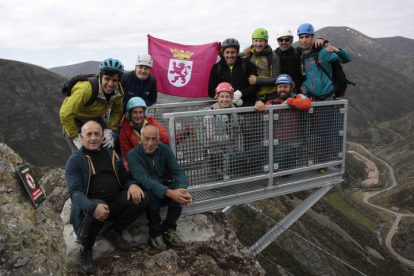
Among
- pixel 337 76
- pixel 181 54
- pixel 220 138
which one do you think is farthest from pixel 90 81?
pixel 337 76

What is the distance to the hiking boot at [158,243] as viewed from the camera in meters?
5.91

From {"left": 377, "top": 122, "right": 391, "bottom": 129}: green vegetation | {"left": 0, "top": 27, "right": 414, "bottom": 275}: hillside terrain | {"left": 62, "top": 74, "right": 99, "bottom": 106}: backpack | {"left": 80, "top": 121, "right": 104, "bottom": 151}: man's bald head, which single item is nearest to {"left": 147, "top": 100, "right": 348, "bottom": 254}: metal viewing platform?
{"left": 80, "top": 121, "right": 104, "bottom": 151}: man's bald head

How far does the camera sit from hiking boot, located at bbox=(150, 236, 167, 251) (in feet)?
19.4

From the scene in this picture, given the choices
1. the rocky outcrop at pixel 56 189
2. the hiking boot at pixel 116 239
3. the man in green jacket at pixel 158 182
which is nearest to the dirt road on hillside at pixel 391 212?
the rocky outcrop at pixel 56 189

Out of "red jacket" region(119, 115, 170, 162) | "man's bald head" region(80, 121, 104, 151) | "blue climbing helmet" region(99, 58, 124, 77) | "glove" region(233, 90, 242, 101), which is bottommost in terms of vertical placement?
"red jacket" region(119, 115, 170, 162)

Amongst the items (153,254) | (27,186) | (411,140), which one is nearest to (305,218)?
(153,254)

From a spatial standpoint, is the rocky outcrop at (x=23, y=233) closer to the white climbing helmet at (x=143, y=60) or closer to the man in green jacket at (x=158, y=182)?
the man in green jacket at (x=158, y=182)

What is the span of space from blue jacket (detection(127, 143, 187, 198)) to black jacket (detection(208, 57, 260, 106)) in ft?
8.70

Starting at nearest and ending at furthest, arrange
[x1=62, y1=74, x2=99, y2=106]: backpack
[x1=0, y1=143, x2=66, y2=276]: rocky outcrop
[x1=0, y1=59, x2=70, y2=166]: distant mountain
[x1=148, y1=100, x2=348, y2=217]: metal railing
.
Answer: [x1=0, y1=143, x2=66, y2=276]: rocky outcrop
[x1=62, y1=74, x2=99, y2=106]: backpack
[x1=148, y1=100, x2=348, y2=217]: metal railing
[x1=0, y1=59, x2=70, y2=166]: distant mountain

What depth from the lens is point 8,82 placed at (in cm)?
12425

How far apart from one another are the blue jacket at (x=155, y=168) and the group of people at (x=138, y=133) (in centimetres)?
2

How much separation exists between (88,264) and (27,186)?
1956 mm

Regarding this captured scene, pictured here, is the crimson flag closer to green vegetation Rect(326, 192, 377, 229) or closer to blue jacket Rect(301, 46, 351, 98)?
blue jacket Rect(301, 46, 351, 98)

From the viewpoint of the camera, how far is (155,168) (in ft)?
19.8
